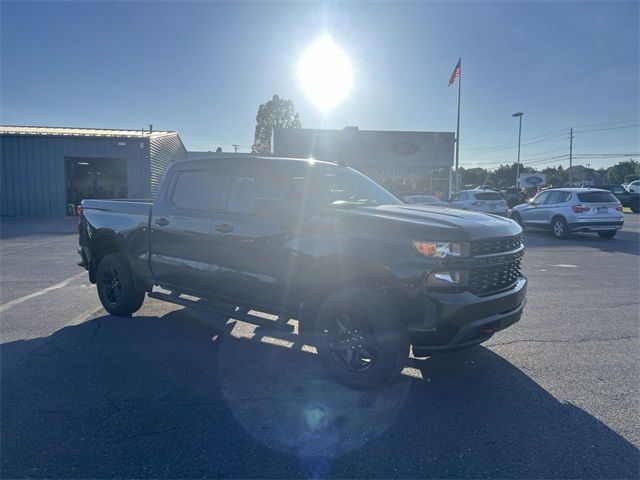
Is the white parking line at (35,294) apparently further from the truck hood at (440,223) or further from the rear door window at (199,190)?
the truck hood at (440,223)

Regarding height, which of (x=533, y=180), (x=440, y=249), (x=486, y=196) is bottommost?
(x=440, y=249)

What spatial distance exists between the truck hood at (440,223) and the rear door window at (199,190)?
162 cm

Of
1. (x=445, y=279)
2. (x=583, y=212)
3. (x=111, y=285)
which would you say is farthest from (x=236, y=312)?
(x=583, y=212)

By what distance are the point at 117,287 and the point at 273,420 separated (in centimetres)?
352

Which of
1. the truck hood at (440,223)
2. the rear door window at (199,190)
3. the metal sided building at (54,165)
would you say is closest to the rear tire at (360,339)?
the truck hood at (440,223)

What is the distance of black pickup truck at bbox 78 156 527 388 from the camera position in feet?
12.0

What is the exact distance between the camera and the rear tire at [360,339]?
3721 mm

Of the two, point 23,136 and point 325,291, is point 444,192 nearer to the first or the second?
point 23,136

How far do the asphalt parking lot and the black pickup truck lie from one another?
474 mm

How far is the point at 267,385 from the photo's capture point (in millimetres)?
4078

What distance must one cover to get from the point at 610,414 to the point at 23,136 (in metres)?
26.2

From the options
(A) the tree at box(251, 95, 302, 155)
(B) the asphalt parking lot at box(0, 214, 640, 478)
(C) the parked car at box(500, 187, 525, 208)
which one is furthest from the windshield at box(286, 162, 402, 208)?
(A) the tree at box(251, 95, 302, 155)

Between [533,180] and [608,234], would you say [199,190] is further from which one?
[533,180]

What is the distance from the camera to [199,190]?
528 centimetres
